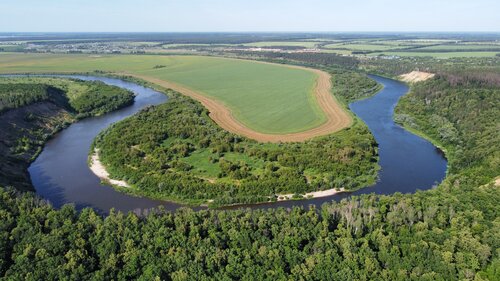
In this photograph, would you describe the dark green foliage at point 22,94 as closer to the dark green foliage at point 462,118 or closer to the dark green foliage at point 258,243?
the dark green foliage at point 258,243

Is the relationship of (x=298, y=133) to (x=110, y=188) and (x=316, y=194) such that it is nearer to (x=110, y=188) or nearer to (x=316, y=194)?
(x=316, y=194)

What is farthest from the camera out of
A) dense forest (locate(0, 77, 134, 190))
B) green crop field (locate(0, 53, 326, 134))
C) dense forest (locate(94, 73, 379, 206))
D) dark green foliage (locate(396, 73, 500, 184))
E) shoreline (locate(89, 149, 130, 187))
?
green crop field (locate(0, 53, 326, 134))

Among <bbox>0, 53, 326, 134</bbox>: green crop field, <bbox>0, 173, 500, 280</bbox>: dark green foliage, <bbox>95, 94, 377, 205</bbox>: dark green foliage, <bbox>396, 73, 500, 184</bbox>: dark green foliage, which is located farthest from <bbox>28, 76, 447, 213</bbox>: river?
<bbox>0, 53, 326, 134</bbox>: green crop field

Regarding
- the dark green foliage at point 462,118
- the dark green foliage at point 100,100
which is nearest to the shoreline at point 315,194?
the dark green foliage at point 462,118

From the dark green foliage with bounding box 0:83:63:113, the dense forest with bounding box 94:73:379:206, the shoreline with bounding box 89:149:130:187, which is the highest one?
the dark green foliage with bounding box 0:83:63:113

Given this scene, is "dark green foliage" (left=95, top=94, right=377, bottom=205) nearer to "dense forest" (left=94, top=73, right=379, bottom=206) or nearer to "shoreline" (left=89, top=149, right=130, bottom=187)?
"dense forest" (left=94, top=73, right=379, bottom=206)

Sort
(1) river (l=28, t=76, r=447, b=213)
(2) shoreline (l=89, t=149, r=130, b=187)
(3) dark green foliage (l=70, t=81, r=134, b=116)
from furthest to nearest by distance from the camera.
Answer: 1. (3) dark green foliage (l=70, t=81, r=134, b=116)
2. (2) shoreline (l=89, t=149, r=130, b=187)
3. (1) river (l=28, t=76, r=447, b=213)

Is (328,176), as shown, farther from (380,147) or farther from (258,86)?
(258,86)

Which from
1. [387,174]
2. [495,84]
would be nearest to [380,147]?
[387,174]
